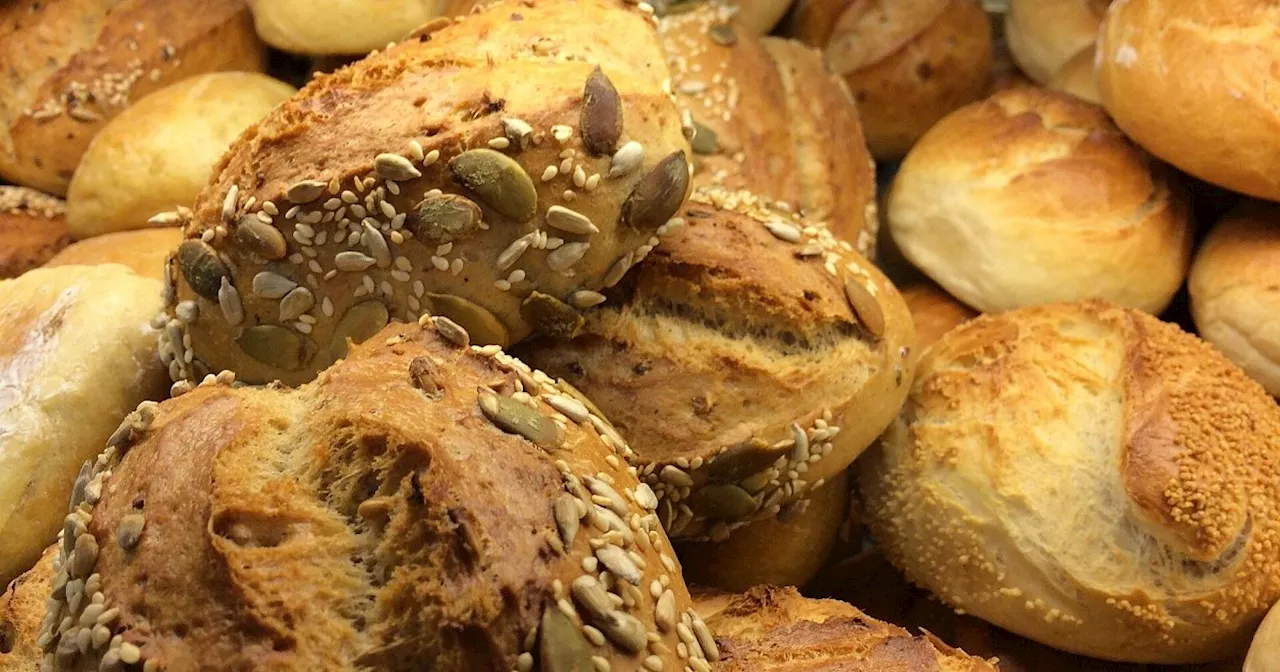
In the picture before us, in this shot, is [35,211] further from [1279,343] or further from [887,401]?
[1279,343]

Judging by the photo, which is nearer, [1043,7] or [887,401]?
[887,401]

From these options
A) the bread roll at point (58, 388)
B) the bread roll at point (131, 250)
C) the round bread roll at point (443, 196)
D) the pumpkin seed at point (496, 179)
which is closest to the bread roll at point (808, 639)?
the round bread roll at point (443, 196)

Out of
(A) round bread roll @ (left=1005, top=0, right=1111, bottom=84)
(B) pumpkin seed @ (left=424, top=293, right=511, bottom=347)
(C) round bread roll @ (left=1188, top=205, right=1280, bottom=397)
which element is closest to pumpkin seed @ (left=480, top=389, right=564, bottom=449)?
(B) pumpkin seed @ (left=424, top=293, right=511, bottom=347)


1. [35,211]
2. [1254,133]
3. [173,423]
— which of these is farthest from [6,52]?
[1254,133]

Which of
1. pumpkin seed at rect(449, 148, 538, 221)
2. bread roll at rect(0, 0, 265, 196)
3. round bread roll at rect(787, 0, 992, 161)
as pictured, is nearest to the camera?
pumpkin seed at rect(449, 148, 538, 221)

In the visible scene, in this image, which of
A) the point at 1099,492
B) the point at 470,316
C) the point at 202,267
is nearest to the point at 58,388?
the point at 202,267

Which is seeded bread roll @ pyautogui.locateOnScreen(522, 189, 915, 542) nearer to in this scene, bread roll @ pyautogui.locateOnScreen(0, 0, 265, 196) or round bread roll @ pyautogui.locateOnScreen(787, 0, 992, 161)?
round bread roll @ pyautogui.locateOnScreen(787, 0, 992, 161)
